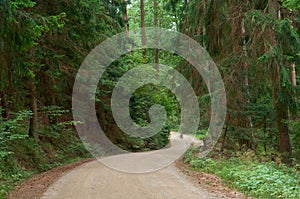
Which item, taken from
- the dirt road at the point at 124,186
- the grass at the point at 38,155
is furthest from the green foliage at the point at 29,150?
the dirt road at the point at 124,186

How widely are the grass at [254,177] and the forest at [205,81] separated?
26 millimetres

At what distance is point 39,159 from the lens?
13.2 metres

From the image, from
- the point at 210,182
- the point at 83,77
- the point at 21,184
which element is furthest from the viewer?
the point at 83,77

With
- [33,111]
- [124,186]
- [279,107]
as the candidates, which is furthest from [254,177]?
[33,111]

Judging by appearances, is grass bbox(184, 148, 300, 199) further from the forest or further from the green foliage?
the green foliage

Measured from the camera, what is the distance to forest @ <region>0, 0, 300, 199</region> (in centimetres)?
841

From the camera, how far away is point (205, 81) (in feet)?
49.6

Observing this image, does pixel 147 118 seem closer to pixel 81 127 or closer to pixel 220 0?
pixel 81 127

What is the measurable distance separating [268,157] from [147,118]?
40.4 feet

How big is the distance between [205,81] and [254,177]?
23.3 feet

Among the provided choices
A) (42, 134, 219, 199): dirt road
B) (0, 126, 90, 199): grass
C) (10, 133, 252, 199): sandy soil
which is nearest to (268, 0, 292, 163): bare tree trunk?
(10, 133, 252, 199): sandy soil

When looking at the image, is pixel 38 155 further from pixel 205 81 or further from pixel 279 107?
pixel 279 107

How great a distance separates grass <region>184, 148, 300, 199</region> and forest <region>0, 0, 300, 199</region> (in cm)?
3

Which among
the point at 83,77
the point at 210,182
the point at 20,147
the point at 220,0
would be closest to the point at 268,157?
the point at 210,182
